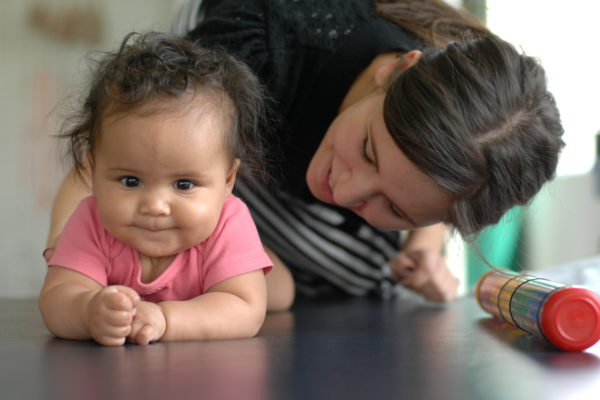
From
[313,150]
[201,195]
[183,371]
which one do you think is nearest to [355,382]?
[183,371]

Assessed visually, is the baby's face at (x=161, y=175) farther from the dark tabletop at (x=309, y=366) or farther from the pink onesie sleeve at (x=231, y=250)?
the dark tabletop at (x=309, y=366)

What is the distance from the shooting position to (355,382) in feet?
2.29

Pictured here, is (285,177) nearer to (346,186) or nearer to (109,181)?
(346,186)

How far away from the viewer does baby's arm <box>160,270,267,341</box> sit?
0.90 m

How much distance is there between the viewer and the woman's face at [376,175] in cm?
106

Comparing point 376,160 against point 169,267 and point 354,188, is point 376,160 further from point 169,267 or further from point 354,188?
point 169,267

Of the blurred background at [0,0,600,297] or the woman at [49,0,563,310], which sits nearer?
the woman at [49,0,563,310]

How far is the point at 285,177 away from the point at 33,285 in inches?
77.0

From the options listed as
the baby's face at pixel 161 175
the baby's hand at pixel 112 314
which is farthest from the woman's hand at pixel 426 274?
the baby's hand at pixel 112 314

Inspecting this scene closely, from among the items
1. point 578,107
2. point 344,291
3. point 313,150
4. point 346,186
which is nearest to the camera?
point 346,186

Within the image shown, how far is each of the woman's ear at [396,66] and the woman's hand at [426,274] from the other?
0.44 meters

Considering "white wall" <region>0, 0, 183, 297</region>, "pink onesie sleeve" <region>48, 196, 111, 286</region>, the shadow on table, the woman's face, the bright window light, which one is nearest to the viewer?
the shadow on table

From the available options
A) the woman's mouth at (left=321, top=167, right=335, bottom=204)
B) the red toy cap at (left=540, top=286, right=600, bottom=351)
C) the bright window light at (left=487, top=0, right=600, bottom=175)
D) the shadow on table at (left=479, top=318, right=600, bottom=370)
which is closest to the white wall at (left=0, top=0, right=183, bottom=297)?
the bright window light at (left=487, top=0, right=600, bottom=175)

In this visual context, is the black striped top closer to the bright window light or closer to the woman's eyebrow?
the woman's eyebrow
